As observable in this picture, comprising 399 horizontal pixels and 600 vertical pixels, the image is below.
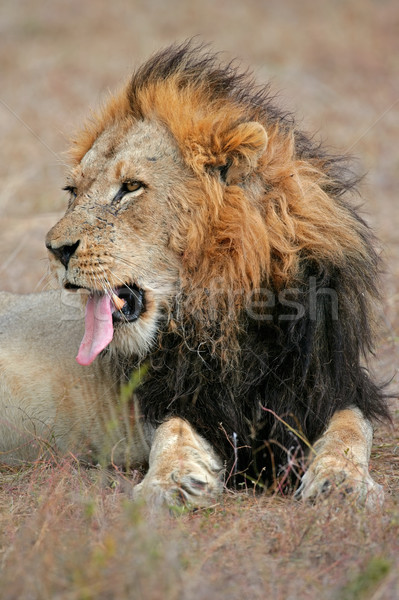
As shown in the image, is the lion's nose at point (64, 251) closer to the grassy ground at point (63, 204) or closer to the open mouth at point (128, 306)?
the open mouth at point (128, 306)

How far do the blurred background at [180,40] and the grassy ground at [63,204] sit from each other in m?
0.04

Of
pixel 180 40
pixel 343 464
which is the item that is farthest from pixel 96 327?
pixel 180 40

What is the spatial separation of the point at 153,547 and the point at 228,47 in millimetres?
15090

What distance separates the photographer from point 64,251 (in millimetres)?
4098

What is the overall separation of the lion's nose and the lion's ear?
33.5 inches

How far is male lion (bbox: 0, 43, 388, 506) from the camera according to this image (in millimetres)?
4082

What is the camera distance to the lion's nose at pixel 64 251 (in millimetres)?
4073

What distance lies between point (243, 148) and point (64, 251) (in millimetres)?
1022

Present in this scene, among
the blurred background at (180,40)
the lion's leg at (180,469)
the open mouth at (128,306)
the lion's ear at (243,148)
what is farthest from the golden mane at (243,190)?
the blurred background at (180,40)

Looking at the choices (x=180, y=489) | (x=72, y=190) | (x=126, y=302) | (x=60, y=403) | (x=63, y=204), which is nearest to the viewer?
(x=180, y=489)

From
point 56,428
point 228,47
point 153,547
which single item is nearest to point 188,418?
point 56,428

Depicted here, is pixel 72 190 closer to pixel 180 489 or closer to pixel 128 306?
pixel 128 306

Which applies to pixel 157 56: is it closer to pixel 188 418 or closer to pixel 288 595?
pixel 188 418

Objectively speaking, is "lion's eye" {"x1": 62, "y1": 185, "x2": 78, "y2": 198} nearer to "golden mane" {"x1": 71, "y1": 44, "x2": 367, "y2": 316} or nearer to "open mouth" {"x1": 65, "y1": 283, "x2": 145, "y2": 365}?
"golden mane" {"x1": 71, "y1": 44, "x2": 367, "y2": 316}
